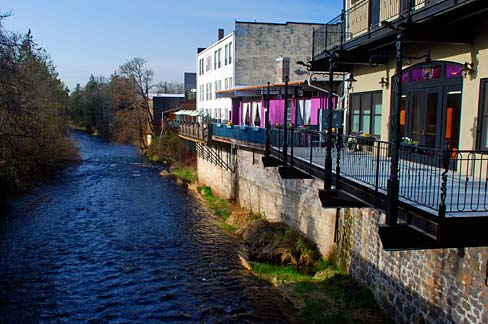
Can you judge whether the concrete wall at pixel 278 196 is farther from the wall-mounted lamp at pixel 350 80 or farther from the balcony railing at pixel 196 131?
the wall-mounted lamp at pixel 350 80

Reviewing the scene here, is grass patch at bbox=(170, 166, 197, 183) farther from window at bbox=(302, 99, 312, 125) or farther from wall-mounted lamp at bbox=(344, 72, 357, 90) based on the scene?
wall-mounted lamp at bbox=(344, 72, 357, 90)

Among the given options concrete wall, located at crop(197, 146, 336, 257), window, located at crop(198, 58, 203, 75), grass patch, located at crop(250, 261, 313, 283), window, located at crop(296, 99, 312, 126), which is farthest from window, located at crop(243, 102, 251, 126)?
window, located at crop(198, 58, 203, 75)

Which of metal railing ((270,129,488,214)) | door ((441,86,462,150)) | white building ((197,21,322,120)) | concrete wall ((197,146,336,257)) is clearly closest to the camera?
metal railing ((270,129,488,214))

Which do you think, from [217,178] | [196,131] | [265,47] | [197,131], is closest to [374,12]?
[217,178]

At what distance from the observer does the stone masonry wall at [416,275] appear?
840 cm

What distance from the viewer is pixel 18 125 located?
81.7ft

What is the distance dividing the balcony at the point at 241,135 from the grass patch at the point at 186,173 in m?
9.31

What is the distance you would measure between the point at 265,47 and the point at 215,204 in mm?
17267

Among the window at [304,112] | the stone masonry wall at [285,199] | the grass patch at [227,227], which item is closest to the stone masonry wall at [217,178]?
the stone masonry wall at [285,199]

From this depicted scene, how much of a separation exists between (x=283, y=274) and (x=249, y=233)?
4800 millimetres

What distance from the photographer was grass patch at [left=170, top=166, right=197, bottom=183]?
38106mm

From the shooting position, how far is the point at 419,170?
8992mm

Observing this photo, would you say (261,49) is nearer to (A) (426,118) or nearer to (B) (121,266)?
(B) (121,266)

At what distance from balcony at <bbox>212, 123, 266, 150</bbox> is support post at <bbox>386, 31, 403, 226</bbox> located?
12.7 meters
